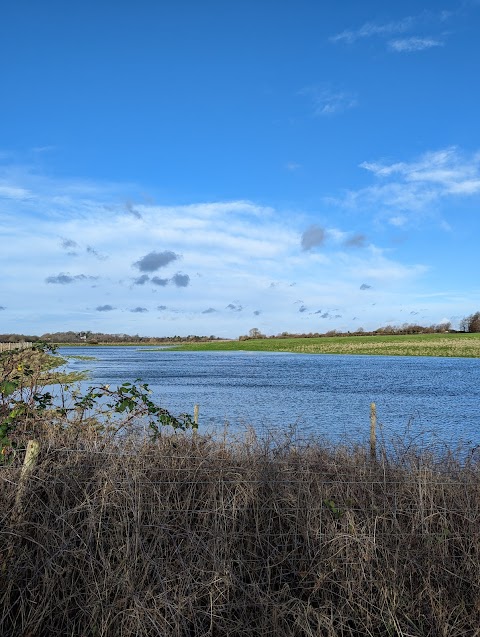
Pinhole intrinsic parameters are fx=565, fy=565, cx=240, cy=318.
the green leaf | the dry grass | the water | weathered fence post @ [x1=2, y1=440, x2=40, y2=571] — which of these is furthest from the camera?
the water

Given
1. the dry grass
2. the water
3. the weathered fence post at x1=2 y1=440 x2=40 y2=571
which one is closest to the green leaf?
the dry grass

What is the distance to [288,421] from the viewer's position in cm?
1991

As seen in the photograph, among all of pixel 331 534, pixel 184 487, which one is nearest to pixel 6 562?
pixel 184 487

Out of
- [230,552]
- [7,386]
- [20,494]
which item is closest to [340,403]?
[7,386]

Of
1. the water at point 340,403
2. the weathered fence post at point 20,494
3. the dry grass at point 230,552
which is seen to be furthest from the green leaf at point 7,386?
the water at point 340,403

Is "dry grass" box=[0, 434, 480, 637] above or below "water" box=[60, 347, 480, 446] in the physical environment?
above

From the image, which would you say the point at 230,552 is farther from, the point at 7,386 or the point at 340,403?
the point at 340,403

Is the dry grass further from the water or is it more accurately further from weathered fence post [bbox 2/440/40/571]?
the water

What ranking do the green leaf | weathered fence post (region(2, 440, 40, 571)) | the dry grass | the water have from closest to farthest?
the dry grass < weathered fence post (region(2, 440, 40, 571)) < the green leaf < the water

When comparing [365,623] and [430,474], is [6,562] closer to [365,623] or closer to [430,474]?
[365,623]

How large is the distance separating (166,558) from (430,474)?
333 cm

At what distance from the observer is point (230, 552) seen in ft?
19.7

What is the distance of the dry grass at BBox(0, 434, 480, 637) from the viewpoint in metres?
5.33

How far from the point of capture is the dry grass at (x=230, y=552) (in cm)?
533
